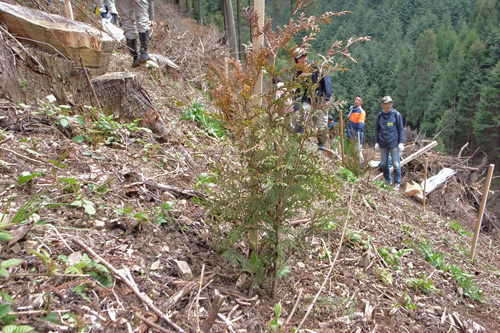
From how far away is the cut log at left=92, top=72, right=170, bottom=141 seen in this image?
3.45 metres

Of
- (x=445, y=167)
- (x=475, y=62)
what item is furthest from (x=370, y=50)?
(x=445, y=167)

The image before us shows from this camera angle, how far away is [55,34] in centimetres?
342

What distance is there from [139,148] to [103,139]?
0.34 m

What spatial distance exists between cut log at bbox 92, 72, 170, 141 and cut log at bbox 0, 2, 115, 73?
1.56ft

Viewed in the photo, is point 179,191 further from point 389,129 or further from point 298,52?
point 389,129

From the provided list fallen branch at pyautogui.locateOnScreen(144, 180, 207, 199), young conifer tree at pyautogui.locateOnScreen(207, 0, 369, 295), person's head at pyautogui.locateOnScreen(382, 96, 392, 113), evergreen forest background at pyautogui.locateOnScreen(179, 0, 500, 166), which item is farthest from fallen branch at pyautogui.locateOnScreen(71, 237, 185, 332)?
evergreen forest background at pyautogui.locateOnScreen(179, 0, 500, 166)

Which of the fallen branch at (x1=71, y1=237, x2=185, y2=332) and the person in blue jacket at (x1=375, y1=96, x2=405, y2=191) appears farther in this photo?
the person in blue jacket at (x1=375, y1=96, x2=405, y2=191)

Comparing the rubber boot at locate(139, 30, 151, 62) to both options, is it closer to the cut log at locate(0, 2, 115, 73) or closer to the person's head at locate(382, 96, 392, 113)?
the cut log at locate(0, 2, 115, 73)

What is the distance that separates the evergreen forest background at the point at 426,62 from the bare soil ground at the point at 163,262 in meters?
13.9

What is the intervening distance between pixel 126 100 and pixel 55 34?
39.7 inches

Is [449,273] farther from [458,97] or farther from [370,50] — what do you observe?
[370,50]

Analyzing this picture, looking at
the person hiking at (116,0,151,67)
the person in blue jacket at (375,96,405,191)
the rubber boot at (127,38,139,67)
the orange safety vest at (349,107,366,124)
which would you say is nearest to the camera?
the person hiking at (116,0,151,67)

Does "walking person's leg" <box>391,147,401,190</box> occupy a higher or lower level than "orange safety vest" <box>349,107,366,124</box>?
lower

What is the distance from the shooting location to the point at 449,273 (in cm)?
343
